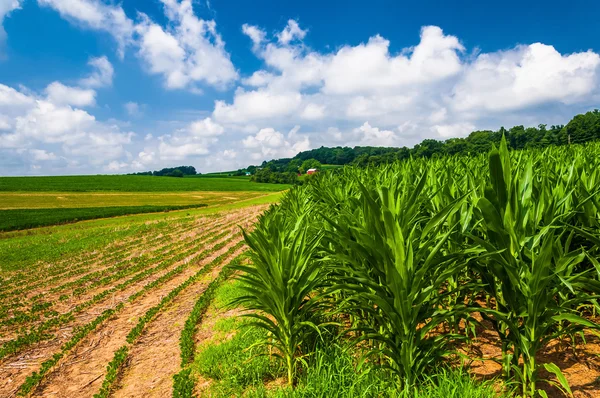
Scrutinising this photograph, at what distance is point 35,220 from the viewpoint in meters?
32.1

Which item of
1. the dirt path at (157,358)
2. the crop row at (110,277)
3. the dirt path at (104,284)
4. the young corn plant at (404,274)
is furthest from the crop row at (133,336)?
the young corn plant at (404,274)

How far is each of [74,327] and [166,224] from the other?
19833 mm

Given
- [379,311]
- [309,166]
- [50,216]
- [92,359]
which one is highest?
[309,166]

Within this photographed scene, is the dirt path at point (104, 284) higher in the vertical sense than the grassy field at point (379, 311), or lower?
lower

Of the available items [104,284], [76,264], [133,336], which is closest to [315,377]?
[133,336]

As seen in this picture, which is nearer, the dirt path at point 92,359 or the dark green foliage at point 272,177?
the dirt path at point 92,359

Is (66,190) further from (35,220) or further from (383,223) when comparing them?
(383,223)

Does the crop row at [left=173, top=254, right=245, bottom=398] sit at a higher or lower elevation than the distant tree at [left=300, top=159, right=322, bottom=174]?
lower

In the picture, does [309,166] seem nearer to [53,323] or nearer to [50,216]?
[50,216]

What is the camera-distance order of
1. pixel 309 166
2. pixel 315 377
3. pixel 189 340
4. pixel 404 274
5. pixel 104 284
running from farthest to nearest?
pixel 309 166
pixel 104 284
pixel 189 340
pixel 315 377
pixel 404 274

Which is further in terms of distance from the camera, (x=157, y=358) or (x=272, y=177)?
(x=272, y=177)

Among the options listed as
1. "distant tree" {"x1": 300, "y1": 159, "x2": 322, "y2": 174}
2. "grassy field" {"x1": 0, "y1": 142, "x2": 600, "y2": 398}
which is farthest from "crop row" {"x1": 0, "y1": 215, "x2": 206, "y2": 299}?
"distant tree" {"x1": 300, "y1": 159, "x2": 322, "y2": 174}

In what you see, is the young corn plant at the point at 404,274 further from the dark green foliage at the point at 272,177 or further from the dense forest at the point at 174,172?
the dense forest at the point at 174,172

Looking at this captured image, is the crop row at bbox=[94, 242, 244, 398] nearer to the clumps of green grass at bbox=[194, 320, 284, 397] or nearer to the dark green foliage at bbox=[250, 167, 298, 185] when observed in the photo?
the clumps of green grass at bbox=[194, 320, 284, 397]
